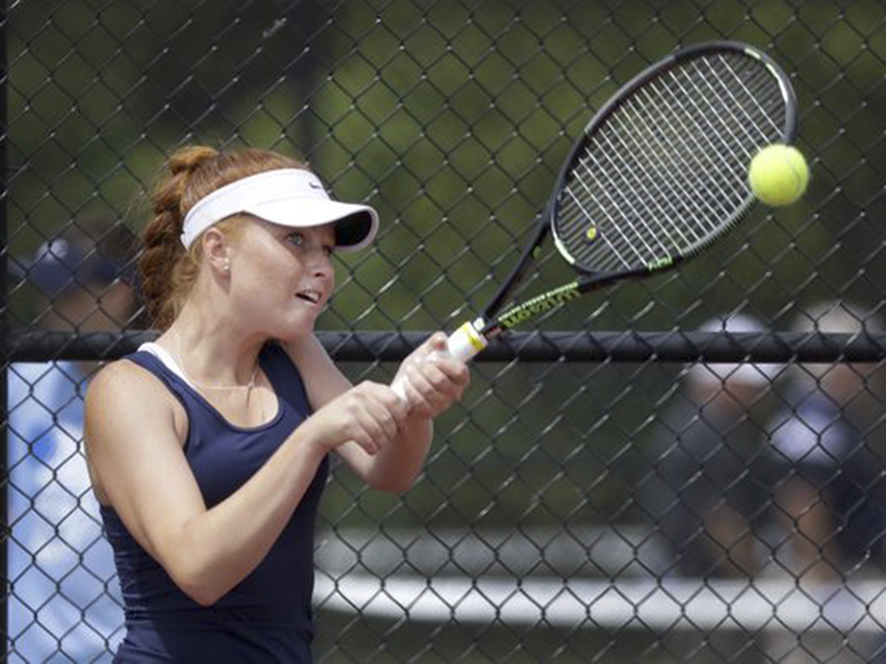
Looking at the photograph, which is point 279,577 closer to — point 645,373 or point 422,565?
point 645,373

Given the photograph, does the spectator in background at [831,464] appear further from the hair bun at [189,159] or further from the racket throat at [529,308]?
the hair bun at [189,159]

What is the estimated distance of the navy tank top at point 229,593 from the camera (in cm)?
231

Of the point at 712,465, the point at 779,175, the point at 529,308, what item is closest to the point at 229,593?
the point at 529,308

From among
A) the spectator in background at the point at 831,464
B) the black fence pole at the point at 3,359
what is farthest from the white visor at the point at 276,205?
the spectator in background at the point at 831,464

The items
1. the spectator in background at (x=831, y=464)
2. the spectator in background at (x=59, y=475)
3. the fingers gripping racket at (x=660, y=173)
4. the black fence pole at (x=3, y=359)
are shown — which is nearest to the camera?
the fingers gripping racket at (x=660, y=173)

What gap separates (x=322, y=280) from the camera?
2.38m

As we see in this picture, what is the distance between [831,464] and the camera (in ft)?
13.5

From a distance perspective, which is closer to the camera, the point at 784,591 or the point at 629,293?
the point at 629,293

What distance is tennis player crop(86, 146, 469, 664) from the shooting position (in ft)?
7.08

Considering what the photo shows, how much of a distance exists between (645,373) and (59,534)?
1.49 m

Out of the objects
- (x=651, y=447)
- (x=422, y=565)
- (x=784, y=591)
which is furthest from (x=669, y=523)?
A: (x=422, y=565)

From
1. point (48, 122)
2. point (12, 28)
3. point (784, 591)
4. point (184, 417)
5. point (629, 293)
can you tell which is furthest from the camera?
point (784, 591)

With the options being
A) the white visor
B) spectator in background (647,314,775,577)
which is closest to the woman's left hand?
the white visor

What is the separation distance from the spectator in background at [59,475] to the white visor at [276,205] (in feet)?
3.75
